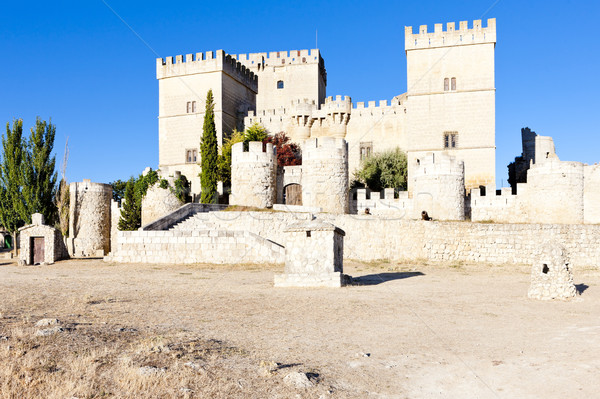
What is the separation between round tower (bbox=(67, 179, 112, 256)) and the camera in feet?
101

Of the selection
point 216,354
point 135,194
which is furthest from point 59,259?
point 216,354

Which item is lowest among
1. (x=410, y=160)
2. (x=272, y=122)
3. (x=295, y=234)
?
(x=295, y=234)

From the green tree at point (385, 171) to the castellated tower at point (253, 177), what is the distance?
9147 mm

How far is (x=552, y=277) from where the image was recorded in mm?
9992

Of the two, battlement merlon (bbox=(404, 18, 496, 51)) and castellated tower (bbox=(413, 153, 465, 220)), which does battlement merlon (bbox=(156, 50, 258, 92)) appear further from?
castellated tower (bbox=(413, 153, 465, 220))

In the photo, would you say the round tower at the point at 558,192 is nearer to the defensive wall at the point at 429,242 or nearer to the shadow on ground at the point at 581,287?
the defensive wall at the point at 429,242

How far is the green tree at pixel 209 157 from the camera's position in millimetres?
30781

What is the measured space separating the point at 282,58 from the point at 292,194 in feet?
61.9

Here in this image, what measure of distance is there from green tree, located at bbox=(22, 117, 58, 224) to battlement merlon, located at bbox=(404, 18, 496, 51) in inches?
874

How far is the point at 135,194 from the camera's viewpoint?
29.5 m

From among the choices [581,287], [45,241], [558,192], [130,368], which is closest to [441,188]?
[558,192]

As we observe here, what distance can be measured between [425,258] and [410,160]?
13.3 metres

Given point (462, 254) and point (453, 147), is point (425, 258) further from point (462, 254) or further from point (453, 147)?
point (453, 147)

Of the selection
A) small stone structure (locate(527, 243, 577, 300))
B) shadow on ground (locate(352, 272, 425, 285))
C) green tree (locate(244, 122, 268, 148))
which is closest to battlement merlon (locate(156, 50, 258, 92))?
green tree (locate(244, 122, 268, 148))
